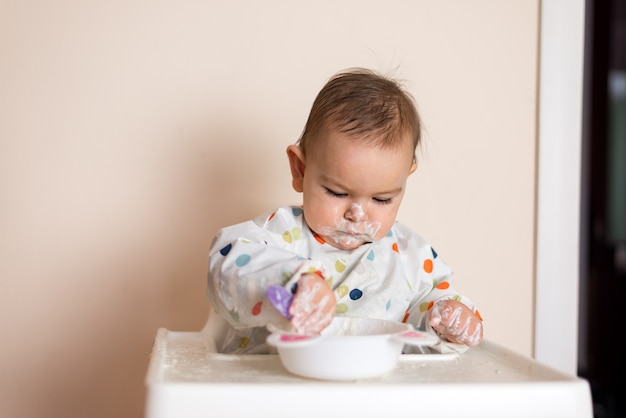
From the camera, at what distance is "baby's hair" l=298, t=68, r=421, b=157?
3.13 feet

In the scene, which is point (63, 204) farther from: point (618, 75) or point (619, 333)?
A: point (618, 75)

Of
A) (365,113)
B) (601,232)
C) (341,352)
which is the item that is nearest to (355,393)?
(341,352)

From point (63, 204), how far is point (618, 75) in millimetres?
3110

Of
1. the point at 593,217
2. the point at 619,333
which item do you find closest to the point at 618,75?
the point at 593,217

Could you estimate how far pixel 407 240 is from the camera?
1.11m

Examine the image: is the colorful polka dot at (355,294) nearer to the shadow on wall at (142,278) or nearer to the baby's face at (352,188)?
the baby's face at (352,188)

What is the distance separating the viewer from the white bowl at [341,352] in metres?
0.72

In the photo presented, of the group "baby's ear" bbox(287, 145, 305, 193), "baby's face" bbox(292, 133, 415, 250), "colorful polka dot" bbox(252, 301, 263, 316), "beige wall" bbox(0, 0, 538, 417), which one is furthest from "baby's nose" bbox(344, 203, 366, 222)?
"beige wall" bbox(0, 0, 538, 417)

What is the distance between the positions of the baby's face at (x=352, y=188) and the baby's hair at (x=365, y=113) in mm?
15

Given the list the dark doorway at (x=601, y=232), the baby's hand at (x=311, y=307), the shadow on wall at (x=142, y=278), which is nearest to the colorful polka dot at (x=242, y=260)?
the baby's hand at (x=311, y=307)

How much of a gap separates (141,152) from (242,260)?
0.55 meters

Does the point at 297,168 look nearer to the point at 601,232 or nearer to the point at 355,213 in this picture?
the point at 355,213

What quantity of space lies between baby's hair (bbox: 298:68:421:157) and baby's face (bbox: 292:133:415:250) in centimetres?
1

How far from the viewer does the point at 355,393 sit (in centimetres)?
69
